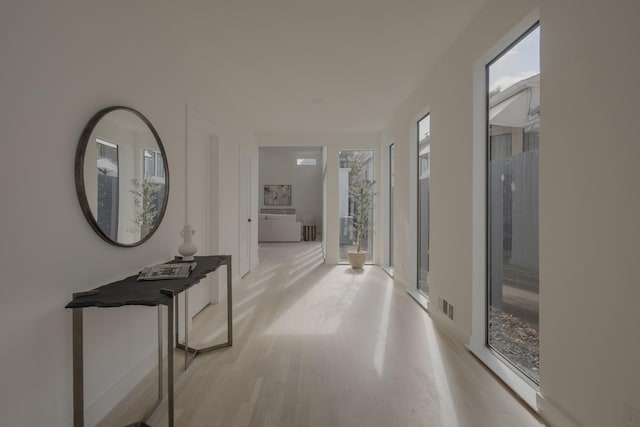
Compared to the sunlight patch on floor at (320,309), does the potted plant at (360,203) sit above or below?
above

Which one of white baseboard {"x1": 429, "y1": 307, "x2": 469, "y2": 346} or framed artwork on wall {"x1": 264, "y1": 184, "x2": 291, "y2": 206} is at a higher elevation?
framed artwork on wall {"x1": 264, "y1": 184, "x2": 291, "y2": 206}

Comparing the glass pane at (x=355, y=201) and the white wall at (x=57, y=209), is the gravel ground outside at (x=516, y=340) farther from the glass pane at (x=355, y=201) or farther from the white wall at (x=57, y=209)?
the glass pane at (x=355, y=201)

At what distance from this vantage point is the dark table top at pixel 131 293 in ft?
4.73

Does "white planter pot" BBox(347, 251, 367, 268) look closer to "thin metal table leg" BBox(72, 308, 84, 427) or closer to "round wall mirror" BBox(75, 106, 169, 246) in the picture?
"round wall mirror" BBox(75, 106, 169, 246)

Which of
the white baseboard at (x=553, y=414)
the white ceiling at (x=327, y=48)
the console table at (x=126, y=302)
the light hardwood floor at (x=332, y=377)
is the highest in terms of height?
the white ceiling at (x=327, y=48)

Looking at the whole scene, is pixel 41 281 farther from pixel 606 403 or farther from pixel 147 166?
pixel 606 403

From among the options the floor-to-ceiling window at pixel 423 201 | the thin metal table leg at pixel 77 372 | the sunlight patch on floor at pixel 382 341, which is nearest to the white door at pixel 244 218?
the sunlight patch on floor at pixel 382 341

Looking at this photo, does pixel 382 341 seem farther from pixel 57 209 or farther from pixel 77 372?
pixel 57 209

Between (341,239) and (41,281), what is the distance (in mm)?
5081

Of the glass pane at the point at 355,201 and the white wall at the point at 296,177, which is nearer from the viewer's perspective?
the glass pane at the point at 355,201

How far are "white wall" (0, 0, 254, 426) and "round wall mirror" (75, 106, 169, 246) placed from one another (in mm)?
55

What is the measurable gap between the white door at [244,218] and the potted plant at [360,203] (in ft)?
5.96

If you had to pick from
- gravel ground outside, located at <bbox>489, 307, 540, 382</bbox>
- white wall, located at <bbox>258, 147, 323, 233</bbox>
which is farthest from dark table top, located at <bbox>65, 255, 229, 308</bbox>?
white wall, located at <bbox>258, 147, 323, 233</bbox>

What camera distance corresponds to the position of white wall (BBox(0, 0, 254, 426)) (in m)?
1.27
